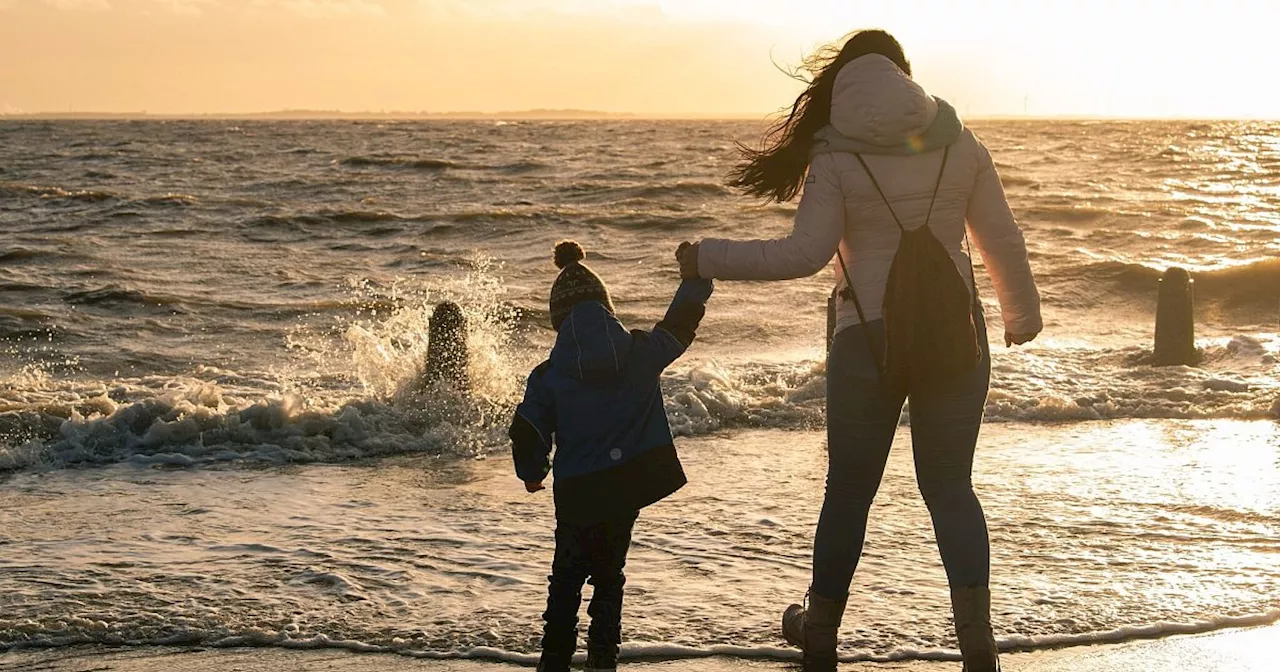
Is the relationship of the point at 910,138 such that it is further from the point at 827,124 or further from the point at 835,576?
the point at 835,576

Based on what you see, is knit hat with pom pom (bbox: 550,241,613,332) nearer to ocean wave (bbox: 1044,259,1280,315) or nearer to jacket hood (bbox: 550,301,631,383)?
jacket hood (bbox: 550,301,631,383)

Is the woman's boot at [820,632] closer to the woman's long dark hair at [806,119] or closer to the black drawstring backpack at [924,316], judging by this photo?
the black drawstring backpack at [924,316]

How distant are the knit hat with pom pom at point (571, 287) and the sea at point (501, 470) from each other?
4.30 feet

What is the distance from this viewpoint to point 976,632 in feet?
13.1

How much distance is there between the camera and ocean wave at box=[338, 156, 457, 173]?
156 feet

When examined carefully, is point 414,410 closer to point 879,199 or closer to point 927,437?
point 927,437

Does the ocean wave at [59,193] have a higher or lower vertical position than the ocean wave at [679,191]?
lower

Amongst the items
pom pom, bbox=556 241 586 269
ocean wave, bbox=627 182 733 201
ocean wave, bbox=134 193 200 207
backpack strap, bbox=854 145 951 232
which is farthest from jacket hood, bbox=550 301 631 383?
ocean wave, bbox=134 193 200 207

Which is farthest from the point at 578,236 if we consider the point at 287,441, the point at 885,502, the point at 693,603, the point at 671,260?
the point at 693,603

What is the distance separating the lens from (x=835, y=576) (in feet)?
13.8

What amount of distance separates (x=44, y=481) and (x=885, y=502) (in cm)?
505

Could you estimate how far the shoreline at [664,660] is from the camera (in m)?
4.64

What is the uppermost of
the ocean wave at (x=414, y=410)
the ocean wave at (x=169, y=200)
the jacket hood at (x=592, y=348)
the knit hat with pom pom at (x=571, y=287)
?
the knit hat with pom pom at (x=571, y=287)

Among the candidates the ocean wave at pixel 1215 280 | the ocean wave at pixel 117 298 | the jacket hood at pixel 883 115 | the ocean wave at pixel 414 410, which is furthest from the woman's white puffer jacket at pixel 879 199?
the ocean wave at pixel 117 298
